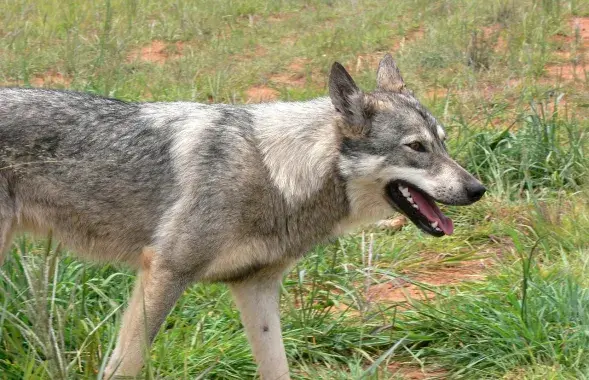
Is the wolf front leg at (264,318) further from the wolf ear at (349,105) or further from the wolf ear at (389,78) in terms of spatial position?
the wolf ear at (389,78)

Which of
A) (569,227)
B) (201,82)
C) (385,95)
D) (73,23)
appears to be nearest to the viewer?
(385,95)

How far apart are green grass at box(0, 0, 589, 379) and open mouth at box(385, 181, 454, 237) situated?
0.42 m

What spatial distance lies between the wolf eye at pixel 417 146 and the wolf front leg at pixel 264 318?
2.68 ft

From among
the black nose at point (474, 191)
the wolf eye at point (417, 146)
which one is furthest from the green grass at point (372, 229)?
the wolf eye at point (417, 146)

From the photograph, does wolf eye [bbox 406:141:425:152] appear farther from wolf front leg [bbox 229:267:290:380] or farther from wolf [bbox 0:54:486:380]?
wolf front leg [bbox 229:267:290:380]

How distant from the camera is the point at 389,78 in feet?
15.0

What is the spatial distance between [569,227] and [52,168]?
3055 mm

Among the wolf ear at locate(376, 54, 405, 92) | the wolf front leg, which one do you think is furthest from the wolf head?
the wolf front leg

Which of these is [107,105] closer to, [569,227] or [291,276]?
[291,276]

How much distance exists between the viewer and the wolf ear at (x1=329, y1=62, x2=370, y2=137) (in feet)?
13.4

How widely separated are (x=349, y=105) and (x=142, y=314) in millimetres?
1309

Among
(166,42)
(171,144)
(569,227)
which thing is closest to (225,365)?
(171,144)

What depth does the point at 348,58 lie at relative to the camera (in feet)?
28.7

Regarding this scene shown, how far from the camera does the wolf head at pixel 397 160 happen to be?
159 inches
